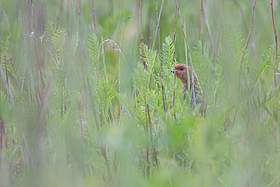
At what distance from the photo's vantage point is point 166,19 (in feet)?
13.2

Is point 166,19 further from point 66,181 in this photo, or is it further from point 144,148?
point 66,181

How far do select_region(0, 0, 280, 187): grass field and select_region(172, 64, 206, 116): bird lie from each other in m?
0.05

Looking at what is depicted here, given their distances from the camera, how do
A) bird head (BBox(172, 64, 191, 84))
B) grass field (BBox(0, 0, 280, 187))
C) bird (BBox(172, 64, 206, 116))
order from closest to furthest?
grass field (BBox(0, 0, 280, 187)) < bird (BBox(172, 64, 206, 116)) < bird head (BBox(172, 64, 191, 84))

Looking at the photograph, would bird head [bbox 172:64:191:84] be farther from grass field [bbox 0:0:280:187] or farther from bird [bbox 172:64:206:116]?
grass field [bbox 0:0:280:187]

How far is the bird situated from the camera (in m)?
2.67

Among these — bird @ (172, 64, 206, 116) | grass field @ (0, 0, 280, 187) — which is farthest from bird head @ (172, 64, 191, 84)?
grass field @ (0, 0, 280, 187)

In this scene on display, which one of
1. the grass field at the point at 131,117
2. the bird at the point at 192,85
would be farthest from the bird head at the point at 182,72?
the grass field at the point at 131,117

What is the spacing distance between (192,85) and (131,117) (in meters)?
0.41

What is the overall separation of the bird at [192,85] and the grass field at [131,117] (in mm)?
54

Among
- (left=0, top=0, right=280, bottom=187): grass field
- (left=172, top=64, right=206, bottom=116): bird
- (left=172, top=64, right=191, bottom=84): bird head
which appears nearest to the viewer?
(left=0, top=0, right=280, bottom=187): grass field

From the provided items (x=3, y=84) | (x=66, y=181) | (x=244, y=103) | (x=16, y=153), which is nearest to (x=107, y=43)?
(x=3, y=84)

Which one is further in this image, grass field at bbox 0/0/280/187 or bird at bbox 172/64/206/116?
bird at bbox 172/64/206/116

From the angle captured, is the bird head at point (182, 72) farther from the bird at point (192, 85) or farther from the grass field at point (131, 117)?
the grass field at point (131, 117)

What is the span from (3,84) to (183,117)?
2.14 feet
